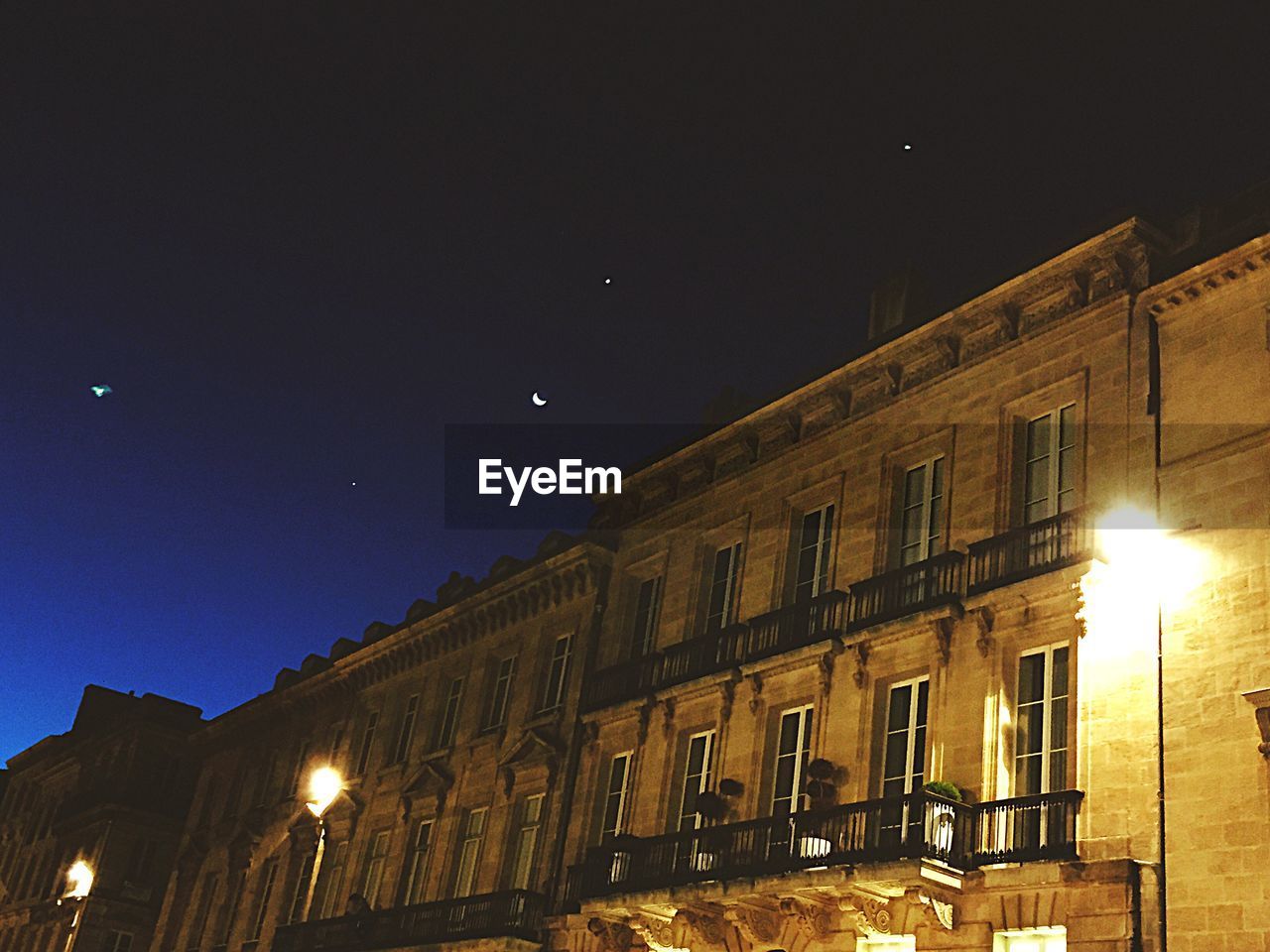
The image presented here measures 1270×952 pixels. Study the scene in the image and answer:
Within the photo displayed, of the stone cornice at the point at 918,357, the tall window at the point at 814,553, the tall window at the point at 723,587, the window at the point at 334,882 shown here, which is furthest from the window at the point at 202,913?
the tall window at the point at 814,553

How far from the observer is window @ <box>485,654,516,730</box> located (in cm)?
3319

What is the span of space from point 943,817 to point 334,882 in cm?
2170

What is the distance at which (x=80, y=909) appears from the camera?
1923 inches

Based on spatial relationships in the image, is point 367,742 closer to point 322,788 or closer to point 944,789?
point 322,788

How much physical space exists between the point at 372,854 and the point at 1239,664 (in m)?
24.0

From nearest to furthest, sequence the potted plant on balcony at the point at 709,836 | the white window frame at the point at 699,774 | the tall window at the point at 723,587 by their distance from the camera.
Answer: the potted plant on balcony at the point at 709,836 → the white window frame at the point at 699,774 → the tall window at the point at 723,587

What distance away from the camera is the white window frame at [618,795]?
88.9 feet

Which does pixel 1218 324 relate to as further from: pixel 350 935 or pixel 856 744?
pixel 350 935

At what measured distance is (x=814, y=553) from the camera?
2591cm

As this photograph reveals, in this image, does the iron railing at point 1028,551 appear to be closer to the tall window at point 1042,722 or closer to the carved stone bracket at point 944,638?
the carved stone bracket at point 944,638

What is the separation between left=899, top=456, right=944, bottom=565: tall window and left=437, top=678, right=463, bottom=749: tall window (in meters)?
14.8

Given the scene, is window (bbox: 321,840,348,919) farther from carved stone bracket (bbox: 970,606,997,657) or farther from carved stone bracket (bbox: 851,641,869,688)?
carved stone bracket (bbox: 970,606,997,657)

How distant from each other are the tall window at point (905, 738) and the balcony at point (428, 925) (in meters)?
9.08

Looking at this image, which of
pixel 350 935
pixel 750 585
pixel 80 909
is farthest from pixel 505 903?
pixel 80 909
